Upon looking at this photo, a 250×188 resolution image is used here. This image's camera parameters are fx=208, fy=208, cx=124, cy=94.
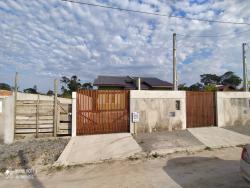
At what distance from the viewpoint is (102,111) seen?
34.7 feet

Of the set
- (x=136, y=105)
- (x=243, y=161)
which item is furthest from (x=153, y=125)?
(x=243, y=161)

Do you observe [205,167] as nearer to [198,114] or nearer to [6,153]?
[198,114]

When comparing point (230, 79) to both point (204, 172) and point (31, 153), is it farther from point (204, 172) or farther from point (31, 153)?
point (31, 153)

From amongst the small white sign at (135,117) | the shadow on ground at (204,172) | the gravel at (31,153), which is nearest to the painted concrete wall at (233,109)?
the small white sign at (135,117)

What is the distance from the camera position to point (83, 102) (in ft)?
33.9

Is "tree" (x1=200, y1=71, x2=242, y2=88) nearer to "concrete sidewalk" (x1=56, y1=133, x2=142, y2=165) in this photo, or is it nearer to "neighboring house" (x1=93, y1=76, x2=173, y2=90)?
"neighboring house" (x1=93, y1=76, x2=173, y2=90)

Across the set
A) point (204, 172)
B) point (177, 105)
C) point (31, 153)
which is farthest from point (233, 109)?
point (31, 153)

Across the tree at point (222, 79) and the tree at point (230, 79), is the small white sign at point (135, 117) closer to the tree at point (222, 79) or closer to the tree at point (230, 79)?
the tree at point (222, 79)

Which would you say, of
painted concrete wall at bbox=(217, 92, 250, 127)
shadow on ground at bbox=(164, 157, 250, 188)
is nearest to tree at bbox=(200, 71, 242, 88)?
painted concrete wall at bbox=(217, 92, 250, 127)

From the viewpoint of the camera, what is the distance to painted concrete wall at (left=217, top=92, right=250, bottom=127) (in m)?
12.8

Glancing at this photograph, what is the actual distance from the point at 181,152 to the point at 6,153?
6.81 meters

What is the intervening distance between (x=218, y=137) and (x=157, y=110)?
130 inches

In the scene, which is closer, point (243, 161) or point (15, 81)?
point (243, 161)

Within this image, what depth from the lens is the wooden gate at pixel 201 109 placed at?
12.1m
